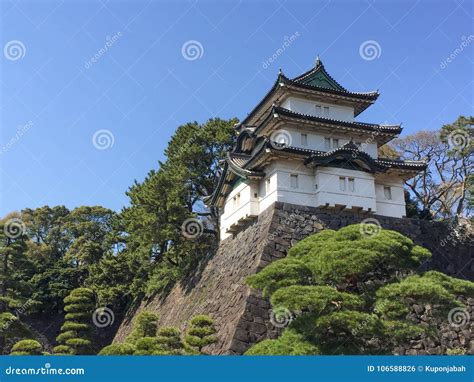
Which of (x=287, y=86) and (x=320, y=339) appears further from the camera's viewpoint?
(x=287, y=86)

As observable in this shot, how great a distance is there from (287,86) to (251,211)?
6.03 meters

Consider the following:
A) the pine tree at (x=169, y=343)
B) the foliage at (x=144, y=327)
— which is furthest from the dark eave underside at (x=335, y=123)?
the pine tree at (x=169, y=343)

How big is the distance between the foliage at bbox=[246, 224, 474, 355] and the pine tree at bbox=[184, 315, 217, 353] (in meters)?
2.82

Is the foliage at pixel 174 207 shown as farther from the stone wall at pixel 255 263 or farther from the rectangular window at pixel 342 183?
the rectangular window at pixel 342 183

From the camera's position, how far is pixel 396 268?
13711mm

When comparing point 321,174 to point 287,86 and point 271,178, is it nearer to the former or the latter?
point 271,178

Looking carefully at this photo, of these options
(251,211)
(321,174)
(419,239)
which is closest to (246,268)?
(251,211)

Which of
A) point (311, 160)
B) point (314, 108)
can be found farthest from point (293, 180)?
point (314, 108)

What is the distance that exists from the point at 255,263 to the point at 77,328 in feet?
32.4

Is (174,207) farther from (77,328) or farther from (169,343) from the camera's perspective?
(169,343)

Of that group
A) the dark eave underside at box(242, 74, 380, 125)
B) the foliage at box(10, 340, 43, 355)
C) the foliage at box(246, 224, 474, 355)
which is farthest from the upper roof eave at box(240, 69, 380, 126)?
the foliage at box(10, 340, 43, 355)

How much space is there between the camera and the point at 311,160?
66.6ft

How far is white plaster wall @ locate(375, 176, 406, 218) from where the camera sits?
21.7 meters

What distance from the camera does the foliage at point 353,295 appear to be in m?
12.2
